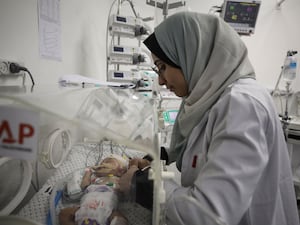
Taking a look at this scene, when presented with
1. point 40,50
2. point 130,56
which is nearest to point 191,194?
point 40,50

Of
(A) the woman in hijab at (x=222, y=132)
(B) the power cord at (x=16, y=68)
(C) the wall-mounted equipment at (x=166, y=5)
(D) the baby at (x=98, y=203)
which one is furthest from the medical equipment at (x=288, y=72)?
(B) the power cord at (x=16, y=68)

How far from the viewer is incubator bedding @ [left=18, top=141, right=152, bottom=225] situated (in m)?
0.83

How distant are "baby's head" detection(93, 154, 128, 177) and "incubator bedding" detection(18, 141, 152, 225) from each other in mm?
26

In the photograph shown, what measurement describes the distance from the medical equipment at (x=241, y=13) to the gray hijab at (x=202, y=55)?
Answer: 1.55 meters

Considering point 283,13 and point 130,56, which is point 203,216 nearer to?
point 130,56

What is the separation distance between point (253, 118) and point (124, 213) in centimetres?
62

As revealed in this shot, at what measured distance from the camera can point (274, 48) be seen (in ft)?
9.71

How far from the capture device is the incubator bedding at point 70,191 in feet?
2.73

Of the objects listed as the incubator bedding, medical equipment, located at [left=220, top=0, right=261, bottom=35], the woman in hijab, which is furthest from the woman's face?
medical equipment, located at [left=220, top=0, right=261, bottom=35]

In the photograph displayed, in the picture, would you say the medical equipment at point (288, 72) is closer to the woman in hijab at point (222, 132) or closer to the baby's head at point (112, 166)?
the woman in hijab at point (222, 132)

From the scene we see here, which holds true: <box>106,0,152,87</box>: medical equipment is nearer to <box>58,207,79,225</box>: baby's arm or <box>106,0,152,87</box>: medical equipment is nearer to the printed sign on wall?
<box>58,207,79,225</box>: baby's arm

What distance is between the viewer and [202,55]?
908 mm

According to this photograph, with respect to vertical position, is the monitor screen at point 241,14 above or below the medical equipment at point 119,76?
above

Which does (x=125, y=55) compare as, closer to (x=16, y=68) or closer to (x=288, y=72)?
(x=16, y=68)
